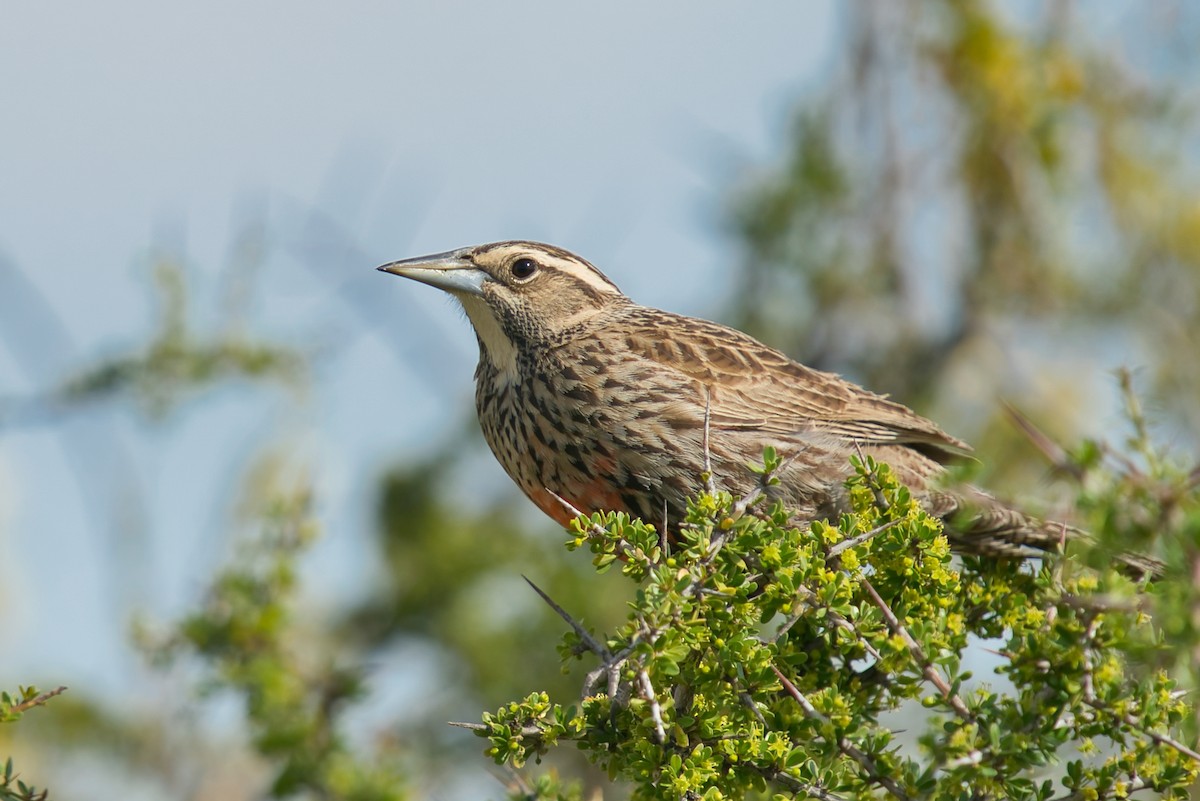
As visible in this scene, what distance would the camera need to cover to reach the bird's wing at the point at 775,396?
6039 millimetres

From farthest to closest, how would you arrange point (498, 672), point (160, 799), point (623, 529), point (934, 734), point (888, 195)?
1. point (888, 195)
2. point (498, 672)
3. point (160, 799)
4. point (623, 529)
5. point (934, 734)

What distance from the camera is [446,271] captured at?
6480 mm

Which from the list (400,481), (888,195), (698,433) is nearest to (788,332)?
(888,195)

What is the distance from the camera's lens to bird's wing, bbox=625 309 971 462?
6039 millimetres

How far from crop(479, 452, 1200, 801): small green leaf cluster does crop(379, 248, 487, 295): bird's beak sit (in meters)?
2.64

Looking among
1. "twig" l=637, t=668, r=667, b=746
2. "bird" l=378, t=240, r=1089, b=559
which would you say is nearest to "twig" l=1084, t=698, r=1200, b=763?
"twig" l=637, t=668, r=667, b=746

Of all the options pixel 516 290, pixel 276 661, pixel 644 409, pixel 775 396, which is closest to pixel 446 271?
pixel 516 290

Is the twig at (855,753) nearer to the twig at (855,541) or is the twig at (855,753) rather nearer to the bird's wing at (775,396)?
the twig at (855,541)

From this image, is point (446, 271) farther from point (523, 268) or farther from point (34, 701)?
point (34, 701)

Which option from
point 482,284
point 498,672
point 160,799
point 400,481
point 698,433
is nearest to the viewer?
point 698,433

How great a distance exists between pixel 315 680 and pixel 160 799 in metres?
2.78

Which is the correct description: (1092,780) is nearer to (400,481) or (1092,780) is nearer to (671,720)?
(671,720)

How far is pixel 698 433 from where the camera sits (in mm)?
5609

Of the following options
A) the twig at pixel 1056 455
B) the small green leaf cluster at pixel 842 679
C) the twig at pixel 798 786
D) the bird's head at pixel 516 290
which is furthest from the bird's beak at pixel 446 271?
the twig at pixel 1056 455
